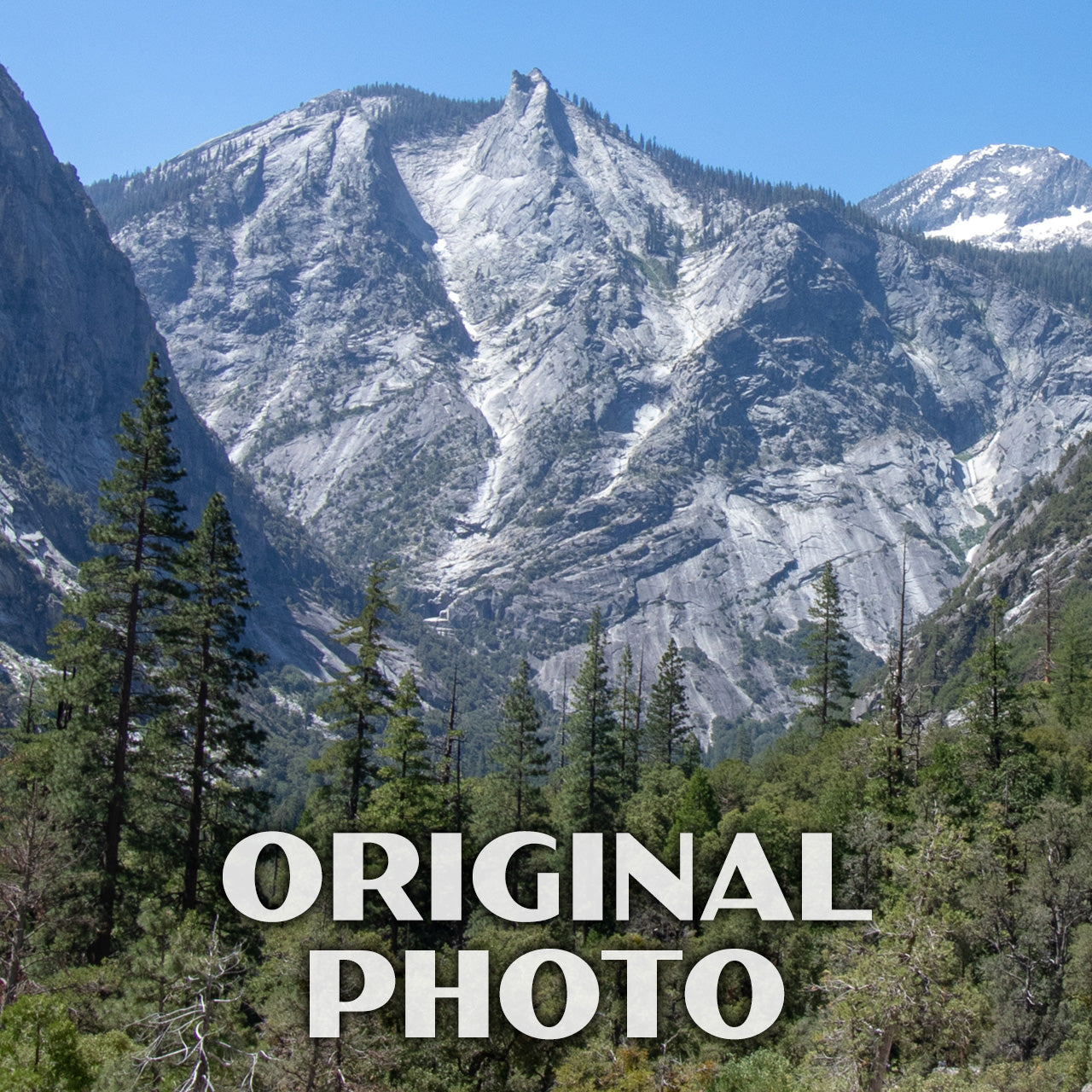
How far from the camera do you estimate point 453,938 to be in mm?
43344

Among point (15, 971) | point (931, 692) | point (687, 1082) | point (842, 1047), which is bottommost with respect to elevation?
point (687, 1082)

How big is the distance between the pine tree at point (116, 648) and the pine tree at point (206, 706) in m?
0.80

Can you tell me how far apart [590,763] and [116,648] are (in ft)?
102

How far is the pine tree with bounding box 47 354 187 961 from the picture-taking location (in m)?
29.2

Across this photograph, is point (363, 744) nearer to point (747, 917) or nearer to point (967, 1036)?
point (747, 917)

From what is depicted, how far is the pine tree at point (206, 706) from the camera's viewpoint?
30672 millimetres

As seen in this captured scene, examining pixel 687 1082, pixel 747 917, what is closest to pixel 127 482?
pixel 687 1082

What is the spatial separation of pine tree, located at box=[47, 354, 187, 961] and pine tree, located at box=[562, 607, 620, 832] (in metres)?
28.3

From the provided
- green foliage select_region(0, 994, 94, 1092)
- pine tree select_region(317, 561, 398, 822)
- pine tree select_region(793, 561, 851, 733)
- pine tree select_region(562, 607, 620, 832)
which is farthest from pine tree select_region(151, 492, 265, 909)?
pine tree select_region(793, 561, 851, 733)

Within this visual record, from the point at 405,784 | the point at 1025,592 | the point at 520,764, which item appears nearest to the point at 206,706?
the point at 405,784

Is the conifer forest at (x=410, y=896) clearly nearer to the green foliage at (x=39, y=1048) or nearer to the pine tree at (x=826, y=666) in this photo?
the green foliage at (x=39, y=1048)

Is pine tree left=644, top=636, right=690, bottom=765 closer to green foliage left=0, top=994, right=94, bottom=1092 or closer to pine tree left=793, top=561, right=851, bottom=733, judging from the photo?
pine tree left=793, top=561, right=851, bottom=733

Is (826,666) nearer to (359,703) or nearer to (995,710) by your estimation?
(995,710)

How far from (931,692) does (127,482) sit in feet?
534
